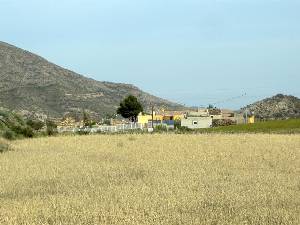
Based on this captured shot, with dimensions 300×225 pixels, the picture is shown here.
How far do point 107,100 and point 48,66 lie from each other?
52.9 feet

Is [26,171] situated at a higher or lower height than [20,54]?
lower

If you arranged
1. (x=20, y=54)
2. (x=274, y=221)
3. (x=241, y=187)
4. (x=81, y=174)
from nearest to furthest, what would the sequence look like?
(x=274, y=221), (x=241, y=187), (x=81, y=174), (x=20, y=54)

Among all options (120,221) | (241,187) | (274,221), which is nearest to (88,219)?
(120,221)

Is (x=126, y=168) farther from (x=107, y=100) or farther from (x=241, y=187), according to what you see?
(x=107, y=100)

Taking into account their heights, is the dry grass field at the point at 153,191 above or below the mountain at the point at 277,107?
below

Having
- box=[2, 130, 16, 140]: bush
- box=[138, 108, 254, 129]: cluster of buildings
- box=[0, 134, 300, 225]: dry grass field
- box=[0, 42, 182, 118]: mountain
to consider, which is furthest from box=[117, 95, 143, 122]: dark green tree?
box=[0, 134, 300, 225]: dry grass field

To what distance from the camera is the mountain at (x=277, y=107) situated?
510ft

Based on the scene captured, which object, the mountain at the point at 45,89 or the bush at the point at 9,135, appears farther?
the mountain at the point at 45,89

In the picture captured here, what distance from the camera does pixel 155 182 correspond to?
13266 millimetres

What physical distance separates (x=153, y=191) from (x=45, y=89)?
106 meters

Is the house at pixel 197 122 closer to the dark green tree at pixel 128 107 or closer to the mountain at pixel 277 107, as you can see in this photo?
the dark green tree at pixel 128 107

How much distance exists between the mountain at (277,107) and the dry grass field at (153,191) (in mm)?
136188

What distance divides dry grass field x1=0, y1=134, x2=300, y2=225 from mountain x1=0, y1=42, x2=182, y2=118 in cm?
8584

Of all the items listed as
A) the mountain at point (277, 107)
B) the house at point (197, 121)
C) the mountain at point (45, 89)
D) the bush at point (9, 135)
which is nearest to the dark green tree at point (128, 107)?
the mountain at point (45, 89)
